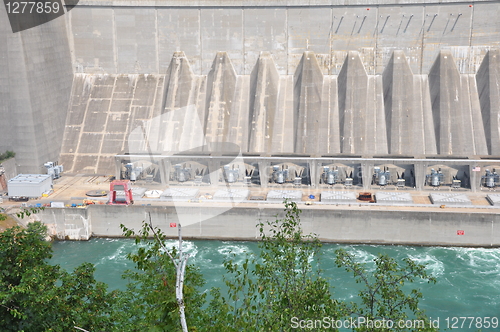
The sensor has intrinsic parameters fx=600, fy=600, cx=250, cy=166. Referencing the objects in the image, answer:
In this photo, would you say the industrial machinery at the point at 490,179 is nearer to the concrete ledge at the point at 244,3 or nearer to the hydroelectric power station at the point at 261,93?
the hydroelectric power station at the point at 261,93

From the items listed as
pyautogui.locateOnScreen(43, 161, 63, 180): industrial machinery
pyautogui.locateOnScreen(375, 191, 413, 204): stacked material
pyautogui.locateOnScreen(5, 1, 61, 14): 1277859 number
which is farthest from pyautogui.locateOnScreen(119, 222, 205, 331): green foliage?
pyautogui.locateOnScreen(5, 1, 61, 14): 1277859 number

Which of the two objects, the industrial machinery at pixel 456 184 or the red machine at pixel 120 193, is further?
the industrial machinery at pixel 456 184

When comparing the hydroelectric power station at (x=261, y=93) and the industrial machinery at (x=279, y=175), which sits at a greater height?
the hydroelectric power station at (x=261, y=93)

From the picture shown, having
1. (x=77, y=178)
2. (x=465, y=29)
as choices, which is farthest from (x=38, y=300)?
(x=465, y=29)

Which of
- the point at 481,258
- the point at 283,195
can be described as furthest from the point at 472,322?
the point at 283,195

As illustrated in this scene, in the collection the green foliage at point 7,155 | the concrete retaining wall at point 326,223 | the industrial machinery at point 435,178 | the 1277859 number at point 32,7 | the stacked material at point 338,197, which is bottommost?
the concrete retaining wall at point 326,223

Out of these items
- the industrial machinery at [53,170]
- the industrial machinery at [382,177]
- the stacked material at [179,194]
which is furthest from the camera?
the industrial machinery at [53,170]

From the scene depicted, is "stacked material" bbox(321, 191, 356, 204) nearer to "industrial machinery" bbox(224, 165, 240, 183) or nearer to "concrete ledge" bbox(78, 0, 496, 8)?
"industrial machinery" bbox(224, 165, 240, 183)

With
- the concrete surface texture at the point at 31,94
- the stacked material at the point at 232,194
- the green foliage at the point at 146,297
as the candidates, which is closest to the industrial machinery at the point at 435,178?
the stacked material at the point at 232,194
